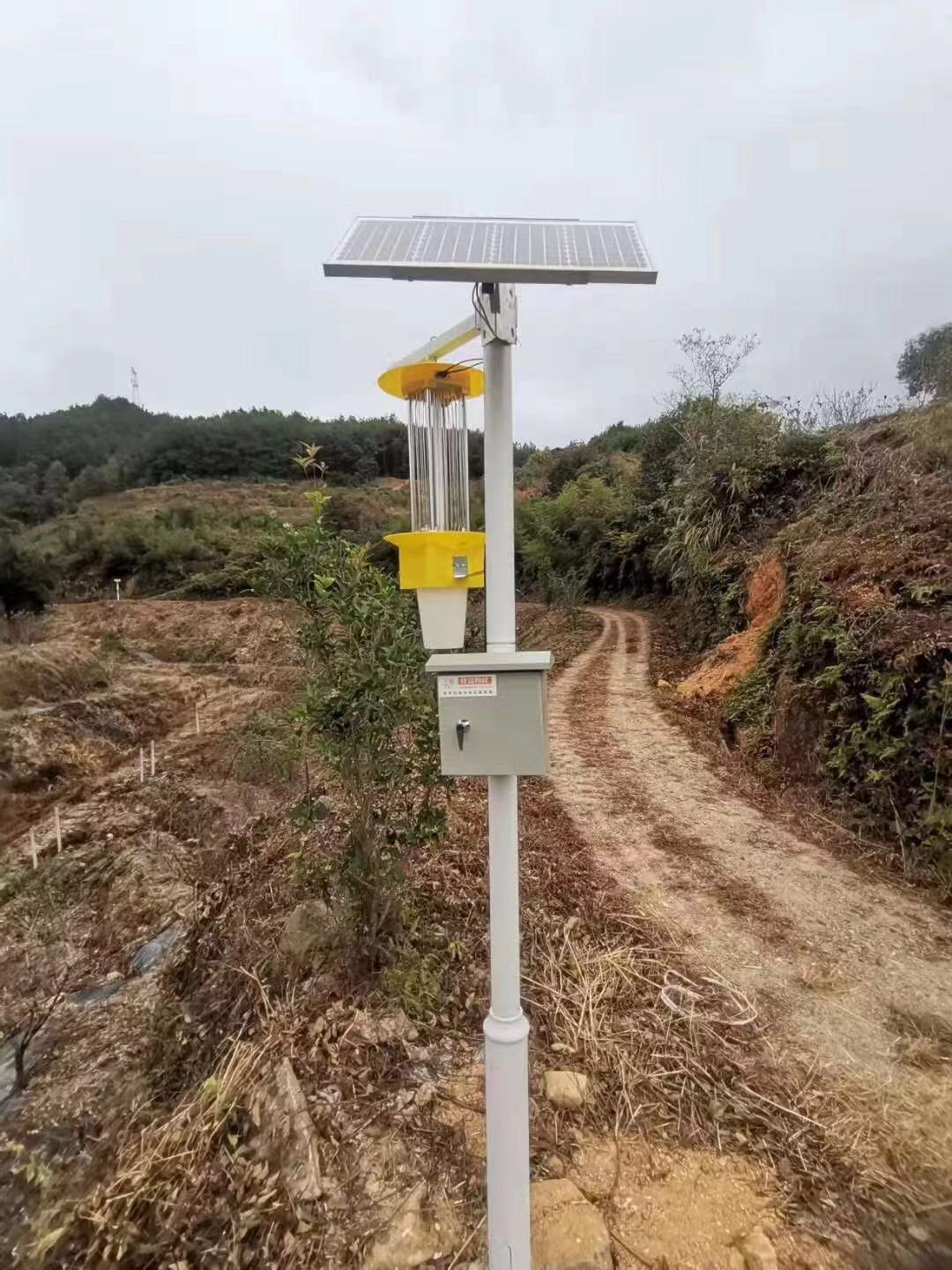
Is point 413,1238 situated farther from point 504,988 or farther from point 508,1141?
point 504,988

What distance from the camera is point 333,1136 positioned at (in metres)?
2.11

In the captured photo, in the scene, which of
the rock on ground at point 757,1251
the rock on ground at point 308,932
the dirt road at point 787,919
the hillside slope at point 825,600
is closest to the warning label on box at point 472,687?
the rock on ground at point 757,1251

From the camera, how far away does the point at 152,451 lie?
1838 inches

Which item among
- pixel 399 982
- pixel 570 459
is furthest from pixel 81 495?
pixel 399 982

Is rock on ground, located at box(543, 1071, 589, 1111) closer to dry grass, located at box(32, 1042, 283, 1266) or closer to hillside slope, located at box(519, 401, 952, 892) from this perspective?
dry grass, located at box(32, 1042, 283, 1266)

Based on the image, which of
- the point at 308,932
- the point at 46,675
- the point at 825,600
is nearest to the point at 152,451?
the point at 46,675

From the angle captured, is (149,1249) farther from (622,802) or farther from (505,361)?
(622,802)

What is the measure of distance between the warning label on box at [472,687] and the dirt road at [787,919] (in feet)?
6.90

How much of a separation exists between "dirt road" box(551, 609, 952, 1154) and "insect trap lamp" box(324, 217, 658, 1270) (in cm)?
152

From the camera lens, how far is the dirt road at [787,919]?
8.50 ft

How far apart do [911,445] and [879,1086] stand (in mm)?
6844

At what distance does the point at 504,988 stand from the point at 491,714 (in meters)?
0.66

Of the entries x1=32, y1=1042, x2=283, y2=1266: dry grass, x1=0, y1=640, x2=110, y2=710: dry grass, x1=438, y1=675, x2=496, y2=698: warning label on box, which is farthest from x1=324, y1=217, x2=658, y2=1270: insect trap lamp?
x1=0, y1=640, x2=110, y2=710: dry grass

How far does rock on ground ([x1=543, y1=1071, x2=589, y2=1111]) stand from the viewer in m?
2.26
